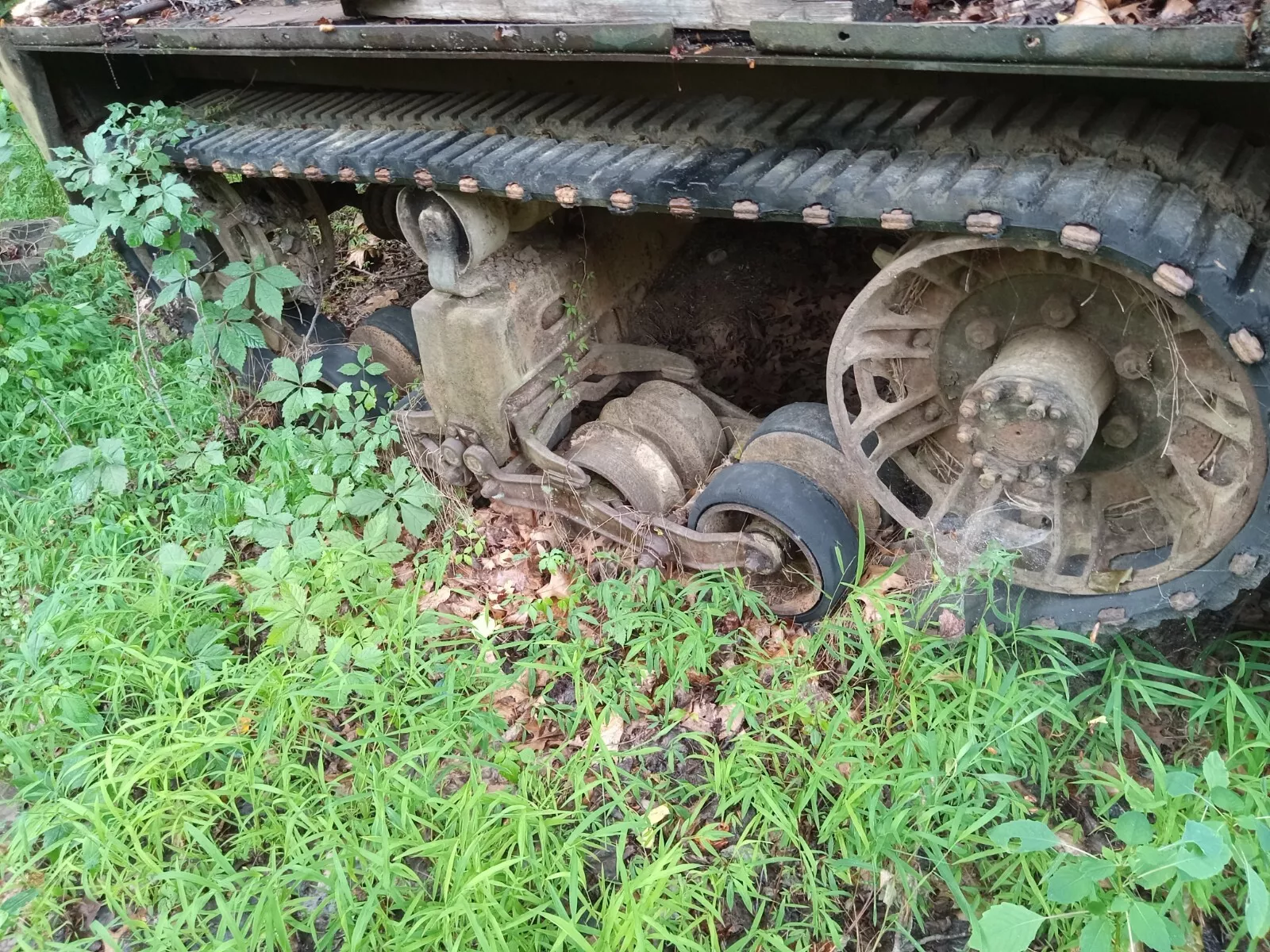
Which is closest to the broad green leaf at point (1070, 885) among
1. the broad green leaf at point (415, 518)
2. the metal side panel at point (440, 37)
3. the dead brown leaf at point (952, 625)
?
the dead brown leaf at point (952, 625)

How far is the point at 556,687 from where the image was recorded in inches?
125

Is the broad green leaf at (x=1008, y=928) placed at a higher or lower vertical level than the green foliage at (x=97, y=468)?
higher

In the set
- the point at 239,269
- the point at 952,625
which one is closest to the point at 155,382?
the point at 239,269

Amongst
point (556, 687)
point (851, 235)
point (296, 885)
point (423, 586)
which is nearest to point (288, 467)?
point (423, 586)

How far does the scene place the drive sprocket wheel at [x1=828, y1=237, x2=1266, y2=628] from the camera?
7.92 ft

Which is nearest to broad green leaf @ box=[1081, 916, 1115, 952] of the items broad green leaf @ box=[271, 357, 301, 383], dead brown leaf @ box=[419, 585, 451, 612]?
dead brown leaf @ box=[419, 585, 451, 612]

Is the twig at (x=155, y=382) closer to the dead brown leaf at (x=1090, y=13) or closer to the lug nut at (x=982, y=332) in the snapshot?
the lug nut at (x=982, y=332)

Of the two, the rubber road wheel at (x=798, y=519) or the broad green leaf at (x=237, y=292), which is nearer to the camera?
the rubber road wheel at (x=798, y=519)

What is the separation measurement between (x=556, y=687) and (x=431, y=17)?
2083mm

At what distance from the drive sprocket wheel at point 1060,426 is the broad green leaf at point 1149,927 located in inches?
34.9

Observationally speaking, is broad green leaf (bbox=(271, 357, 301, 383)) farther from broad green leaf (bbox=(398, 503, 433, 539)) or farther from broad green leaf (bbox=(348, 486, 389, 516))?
broad green leaf (bbox=(398, 503, 433, 539))

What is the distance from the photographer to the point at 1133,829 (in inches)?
74.4

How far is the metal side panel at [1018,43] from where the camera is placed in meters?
1.74

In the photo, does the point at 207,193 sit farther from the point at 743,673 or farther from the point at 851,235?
the point at 743,673
